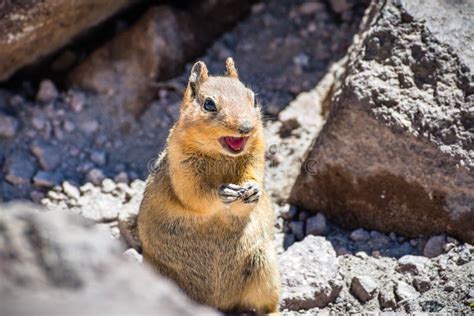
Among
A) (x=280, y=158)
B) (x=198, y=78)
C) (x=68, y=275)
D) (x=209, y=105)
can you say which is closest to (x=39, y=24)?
(x=198, y=78)

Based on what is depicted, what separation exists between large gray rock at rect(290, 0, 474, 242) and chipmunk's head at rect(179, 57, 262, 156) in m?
0.94

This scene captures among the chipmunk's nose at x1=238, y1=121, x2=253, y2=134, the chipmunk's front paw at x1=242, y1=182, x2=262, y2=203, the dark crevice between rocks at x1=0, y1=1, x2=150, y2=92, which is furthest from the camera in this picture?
the dark crevice between rocks at x1=0, y1=1, x2=150, y2=92

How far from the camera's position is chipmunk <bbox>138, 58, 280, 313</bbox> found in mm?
5074

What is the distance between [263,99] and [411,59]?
1793mm

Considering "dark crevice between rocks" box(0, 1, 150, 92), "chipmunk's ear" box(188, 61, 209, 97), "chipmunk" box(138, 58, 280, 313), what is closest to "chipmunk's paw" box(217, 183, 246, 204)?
"chipmunk" box(138, 58, 280, 313)

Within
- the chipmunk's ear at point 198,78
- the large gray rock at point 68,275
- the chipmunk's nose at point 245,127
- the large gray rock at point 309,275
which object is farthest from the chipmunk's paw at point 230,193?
the large gray rock at point 68,275

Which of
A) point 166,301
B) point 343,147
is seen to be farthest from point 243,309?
point 166,301

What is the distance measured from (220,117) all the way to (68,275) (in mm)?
2207

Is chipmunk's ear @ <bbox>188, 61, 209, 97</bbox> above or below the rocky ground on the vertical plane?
above

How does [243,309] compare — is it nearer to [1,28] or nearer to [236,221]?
[236,221]

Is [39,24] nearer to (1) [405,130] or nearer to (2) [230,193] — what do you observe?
(2) [230,193]

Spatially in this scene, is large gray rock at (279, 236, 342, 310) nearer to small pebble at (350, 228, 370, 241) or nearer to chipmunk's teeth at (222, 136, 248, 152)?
small pebble at (350, 228, 370, 241)

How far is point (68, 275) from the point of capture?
2861mm

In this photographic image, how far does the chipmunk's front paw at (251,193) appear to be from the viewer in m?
5.01
